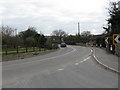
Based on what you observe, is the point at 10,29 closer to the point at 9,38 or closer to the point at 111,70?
the point at 9,38

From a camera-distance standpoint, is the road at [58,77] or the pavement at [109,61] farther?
the pavement at [109,61]

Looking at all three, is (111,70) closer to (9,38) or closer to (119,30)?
(119,30)

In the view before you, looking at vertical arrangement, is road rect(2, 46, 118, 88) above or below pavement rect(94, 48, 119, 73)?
below

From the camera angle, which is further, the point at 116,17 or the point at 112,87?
the point at 116,17

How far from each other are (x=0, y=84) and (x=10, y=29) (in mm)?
35394

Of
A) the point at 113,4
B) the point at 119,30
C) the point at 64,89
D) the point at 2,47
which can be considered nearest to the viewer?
the point at 64,89

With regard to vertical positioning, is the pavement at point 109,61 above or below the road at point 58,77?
above

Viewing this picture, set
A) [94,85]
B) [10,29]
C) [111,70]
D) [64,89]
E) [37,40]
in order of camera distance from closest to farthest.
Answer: [64,89], [94,85], [111,70], [10,29], [37,40]

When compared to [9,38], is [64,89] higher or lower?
lower

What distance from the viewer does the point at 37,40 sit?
4272 centimetres

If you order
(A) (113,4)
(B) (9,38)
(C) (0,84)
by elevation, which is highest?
(A) (113,4)

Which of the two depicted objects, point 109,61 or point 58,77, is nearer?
point 58,77

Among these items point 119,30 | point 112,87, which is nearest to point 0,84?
point 112,87

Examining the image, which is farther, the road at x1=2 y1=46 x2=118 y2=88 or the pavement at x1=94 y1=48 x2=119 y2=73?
the pavement at x1=94 y1=48 x2=119 y2=73
